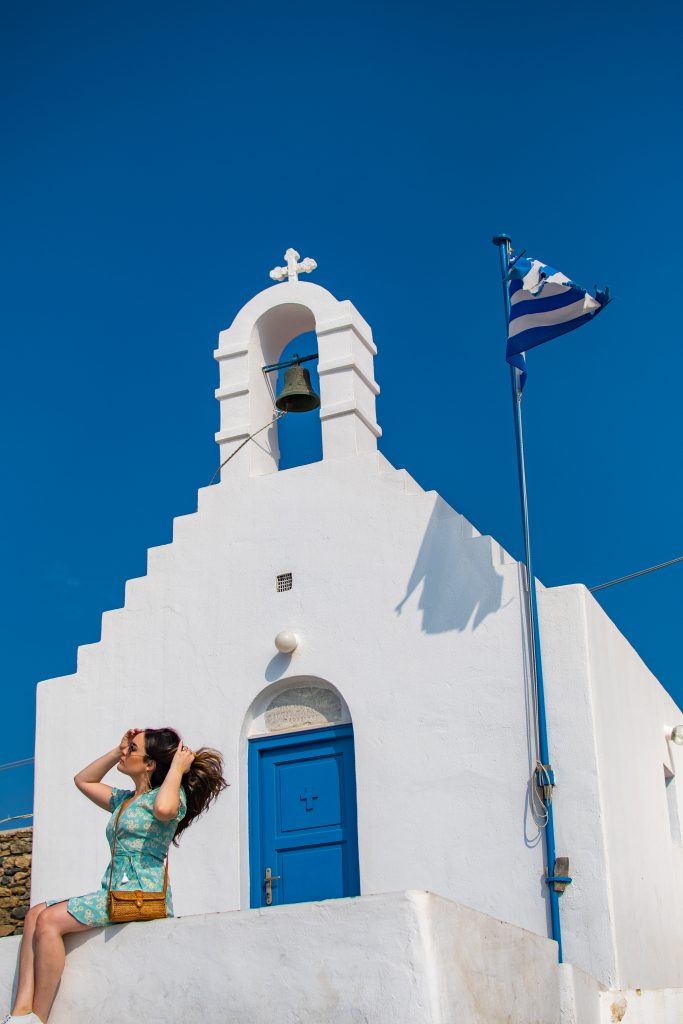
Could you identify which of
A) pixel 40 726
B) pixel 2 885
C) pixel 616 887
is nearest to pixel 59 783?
pixel 40 726

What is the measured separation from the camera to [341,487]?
1162cm

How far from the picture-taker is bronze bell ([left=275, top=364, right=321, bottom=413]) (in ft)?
40.3

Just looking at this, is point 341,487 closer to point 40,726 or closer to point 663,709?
point 40,726

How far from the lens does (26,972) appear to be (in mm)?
7023

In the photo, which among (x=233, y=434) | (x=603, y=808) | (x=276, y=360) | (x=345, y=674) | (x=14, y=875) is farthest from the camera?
(x=14, y=875)

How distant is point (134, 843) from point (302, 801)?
386cm

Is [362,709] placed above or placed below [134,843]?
above

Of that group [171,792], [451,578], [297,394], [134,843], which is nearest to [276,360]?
[297,394]

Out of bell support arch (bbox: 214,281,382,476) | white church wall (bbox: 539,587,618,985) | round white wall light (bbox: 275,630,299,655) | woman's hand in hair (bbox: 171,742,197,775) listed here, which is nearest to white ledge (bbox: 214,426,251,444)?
bell support arch (bbox: 214,281,382,476)

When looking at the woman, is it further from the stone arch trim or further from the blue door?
the stone arch trim

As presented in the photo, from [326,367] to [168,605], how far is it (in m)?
2.68

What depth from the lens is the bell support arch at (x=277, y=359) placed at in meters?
12.0

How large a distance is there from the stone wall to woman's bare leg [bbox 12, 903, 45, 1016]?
6.97m

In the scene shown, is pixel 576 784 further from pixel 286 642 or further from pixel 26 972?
pixel 26 972
